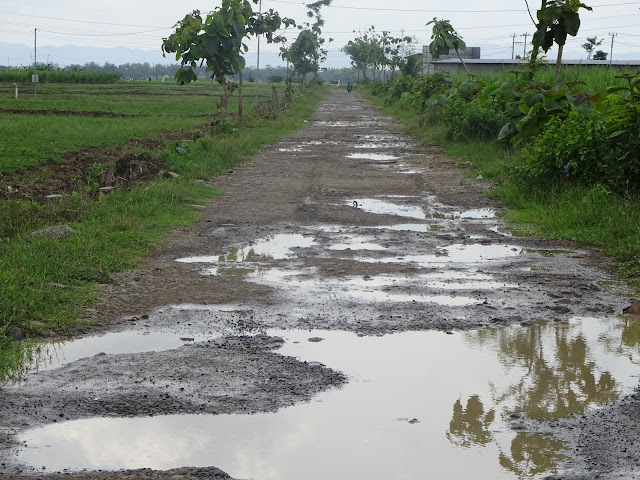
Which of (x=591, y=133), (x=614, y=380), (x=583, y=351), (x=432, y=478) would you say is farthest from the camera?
(x=591, y=133)

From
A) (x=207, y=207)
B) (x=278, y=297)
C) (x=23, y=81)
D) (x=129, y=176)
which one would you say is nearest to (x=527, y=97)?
(x=207, y=207)

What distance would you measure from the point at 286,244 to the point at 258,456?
5616mm

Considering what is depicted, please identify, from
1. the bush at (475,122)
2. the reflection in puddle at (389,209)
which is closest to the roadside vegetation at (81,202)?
the reflection in puddle at (389,209)

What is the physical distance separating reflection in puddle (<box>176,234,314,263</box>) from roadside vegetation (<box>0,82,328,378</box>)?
2.50 ft

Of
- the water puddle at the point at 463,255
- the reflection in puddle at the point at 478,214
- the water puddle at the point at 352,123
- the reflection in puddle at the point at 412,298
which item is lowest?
the reflection in puddle at the point at 412,298

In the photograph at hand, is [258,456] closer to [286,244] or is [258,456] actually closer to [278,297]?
[278,297]

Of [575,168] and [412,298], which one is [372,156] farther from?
[412,298]

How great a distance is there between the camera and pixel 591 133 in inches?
472

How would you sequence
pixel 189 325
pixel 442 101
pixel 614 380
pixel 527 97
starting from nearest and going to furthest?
pixel 614 380
pixel 189 325
pixel 527 97
pixel 442 101

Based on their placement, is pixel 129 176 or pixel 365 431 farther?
pixel 129 176

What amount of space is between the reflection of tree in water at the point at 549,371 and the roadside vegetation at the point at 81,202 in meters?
3.01

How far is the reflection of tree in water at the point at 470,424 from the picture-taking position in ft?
14.9

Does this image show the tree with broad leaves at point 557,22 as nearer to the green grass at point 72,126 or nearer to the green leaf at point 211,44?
the green grass at point 72,126

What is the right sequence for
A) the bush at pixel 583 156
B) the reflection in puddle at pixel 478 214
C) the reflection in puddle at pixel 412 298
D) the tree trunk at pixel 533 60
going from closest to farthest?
1. the reflection in puddle at pixel 412 298
2. the bush at pixel 583 156
3. the reflection in puddle at pixel 478 214
4. the tree trunk at pixel 533 60
